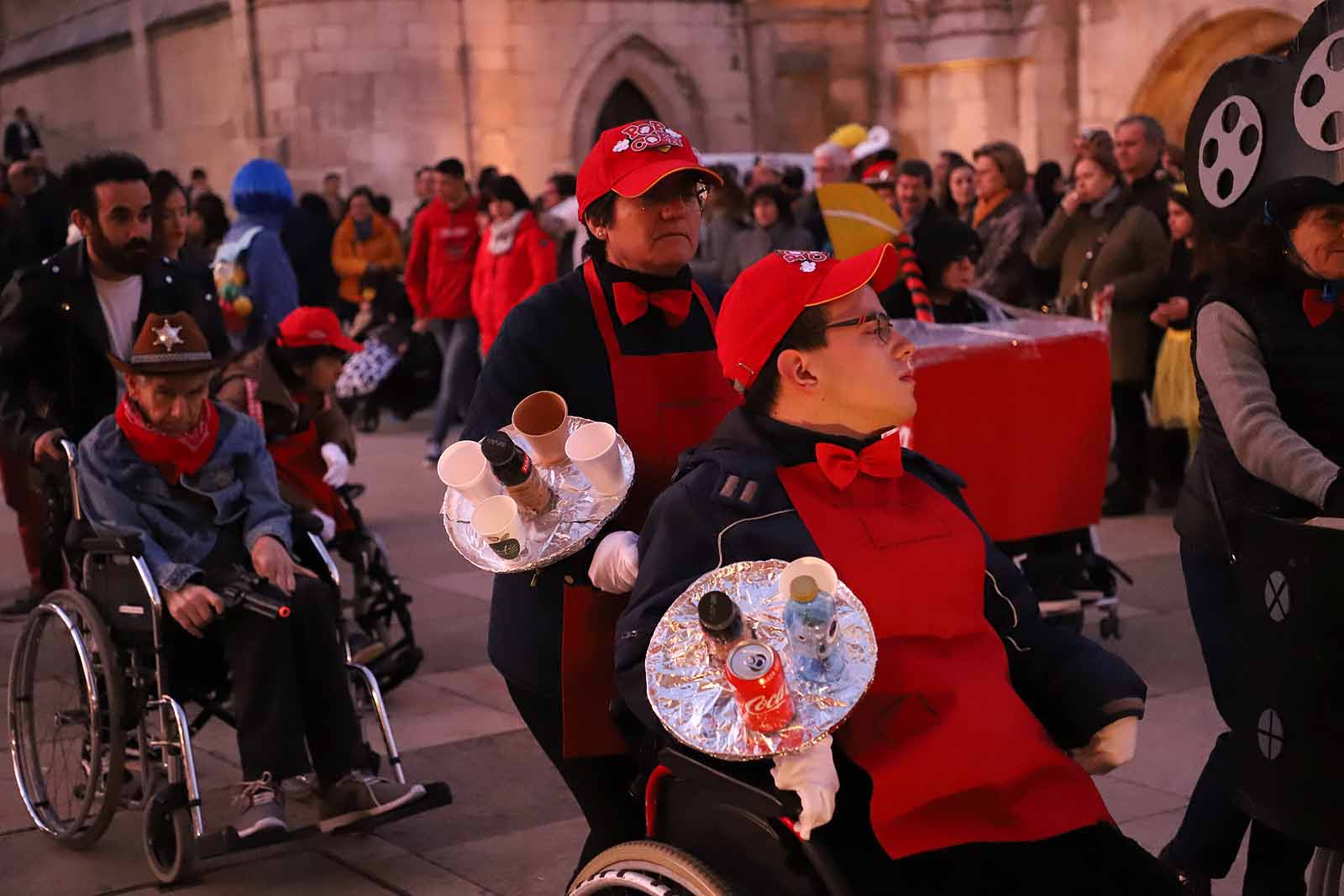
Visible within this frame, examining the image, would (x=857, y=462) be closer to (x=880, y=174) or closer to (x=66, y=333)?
(x=66, y=333)

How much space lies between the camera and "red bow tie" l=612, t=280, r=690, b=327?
3502mm

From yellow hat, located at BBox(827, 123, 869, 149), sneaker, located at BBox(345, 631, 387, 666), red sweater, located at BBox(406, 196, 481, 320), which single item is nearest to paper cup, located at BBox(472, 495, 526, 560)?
sneaker, located at BBox(345, 631, 387, 666)

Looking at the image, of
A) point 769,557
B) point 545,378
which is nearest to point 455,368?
point 545,378

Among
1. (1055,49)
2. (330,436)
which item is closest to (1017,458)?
(330,436)

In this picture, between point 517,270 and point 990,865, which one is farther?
point 517,270

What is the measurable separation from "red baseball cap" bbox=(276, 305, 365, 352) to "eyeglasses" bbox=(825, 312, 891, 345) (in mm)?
3592

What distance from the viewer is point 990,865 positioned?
8.88ft

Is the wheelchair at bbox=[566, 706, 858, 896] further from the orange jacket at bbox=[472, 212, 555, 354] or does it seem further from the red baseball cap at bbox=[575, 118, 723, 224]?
the orange jacket at bbox=[472, 212, 555, 354]

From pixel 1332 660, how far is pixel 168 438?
3.11m

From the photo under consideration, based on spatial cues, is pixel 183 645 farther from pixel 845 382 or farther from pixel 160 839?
pixel 845 382

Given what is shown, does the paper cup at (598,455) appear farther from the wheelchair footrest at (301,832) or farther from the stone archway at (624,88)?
the stone archway at (624,88)

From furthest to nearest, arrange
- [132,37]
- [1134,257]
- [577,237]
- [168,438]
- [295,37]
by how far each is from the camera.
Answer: [132,37], [295,37], [577,237], [1134,257], [168,438]

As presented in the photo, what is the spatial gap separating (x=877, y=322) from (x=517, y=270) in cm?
912

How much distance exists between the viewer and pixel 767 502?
2.88 m
